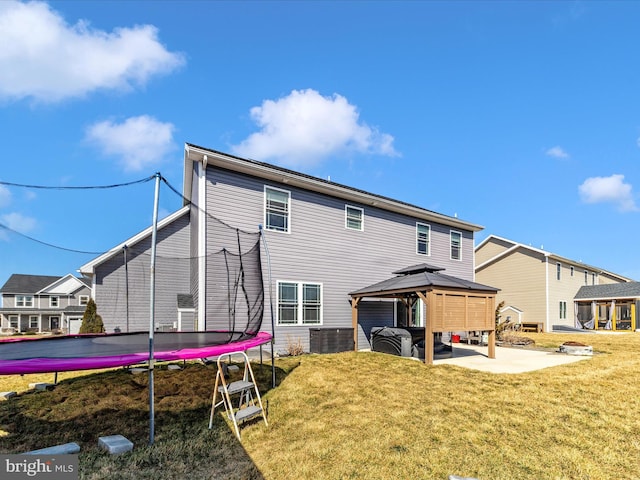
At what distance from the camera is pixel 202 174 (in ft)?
31.0

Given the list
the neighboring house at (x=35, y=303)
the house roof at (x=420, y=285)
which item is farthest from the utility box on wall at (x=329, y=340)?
the neighboring house at (x=35, y=303)

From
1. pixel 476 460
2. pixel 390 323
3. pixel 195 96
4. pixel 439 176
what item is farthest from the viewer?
pixel 439 176

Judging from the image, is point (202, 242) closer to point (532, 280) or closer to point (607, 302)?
point (532, 280)

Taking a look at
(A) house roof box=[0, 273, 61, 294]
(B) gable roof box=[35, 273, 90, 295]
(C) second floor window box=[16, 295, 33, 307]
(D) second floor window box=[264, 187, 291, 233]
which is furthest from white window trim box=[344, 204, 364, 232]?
(C) second floor window box=[16, 295, 33, 307]

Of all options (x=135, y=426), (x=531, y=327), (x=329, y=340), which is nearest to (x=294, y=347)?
(x=329, y=340)

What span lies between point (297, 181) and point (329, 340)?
5.08 meters

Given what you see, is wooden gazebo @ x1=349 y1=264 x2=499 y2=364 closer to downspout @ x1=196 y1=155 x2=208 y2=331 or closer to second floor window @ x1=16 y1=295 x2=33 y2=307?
downspout @ x1=196 y1=155 x2=208 y2=331

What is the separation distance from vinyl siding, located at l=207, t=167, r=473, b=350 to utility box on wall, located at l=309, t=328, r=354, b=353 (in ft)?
1.02

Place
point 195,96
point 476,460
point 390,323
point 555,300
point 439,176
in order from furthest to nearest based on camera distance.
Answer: point 555,300 < point 439,176 < point 390,323 < point 195,96 < point 476,460

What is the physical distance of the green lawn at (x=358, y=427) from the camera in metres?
3.34

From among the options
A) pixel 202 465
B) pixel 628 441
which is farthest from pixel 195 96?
pixel 628 441

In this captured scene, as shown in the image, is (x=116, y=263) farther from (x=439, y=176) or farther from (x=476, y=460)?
(x=439, y=176)

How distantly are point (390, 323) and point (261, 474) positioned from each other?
33.9 feet

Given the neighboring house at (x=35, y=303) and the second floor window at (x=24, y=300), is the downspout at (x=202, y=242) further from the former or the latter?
the second floor window at (x=24, y=300)
